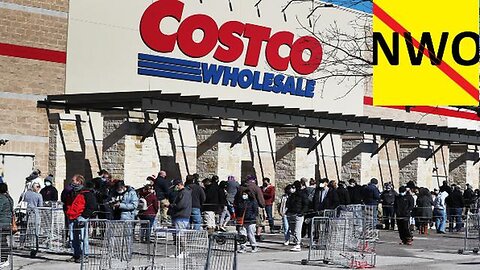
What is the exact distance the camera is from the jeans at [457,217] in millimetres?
36188

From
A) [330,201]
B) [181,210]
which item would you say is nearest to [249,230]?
[181,210]

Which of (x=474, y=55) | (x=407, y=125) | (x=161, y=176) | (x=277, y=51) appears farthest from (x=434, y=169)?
(x=474, y=55)

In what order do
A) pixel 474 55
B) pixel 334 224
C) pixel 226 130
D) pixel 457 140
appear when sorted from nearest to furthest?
1. pixel 474 55
2. pixel 334 224
3. pixel 226 130
4. pixel 457 140

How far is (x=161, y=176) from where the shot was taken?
2772 cm

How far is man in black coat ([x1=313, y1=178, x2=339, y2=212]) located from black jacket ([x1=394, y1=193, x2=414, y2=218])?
3.10 meters

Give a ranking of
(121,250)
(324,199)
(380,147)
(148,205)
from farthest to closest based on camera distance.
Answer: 1. (380,147)
2. (324,199)
3. (148,205)
4. (121,250)

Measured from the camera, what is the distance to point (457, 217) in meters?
36.3

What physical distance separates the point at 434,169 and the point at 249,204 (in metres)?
25.5

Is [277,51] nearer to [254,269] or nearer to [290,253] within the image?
[290,253]

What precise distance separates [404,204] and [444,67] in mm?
24507

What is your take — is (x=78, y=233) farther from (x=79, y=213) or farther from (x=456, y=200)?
(x=456, y=200)

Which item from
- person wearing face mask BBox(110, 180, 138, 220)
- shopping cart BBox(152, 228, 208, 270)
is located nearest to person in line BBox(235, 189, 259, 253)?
person wearing face mask BBox(110, 180, 138, 220)

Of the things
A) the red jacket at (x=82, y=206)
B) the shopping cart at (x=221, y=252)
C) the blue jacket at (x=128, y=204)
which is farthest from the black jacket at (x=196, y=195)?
the shopping cart at (x=221, y=252)

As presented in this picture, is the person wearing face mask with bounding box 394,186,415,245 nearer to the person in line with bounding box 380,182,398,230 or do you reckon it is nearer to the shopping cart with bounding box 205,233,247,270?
the person in line with bounding box 380,182,398,230
